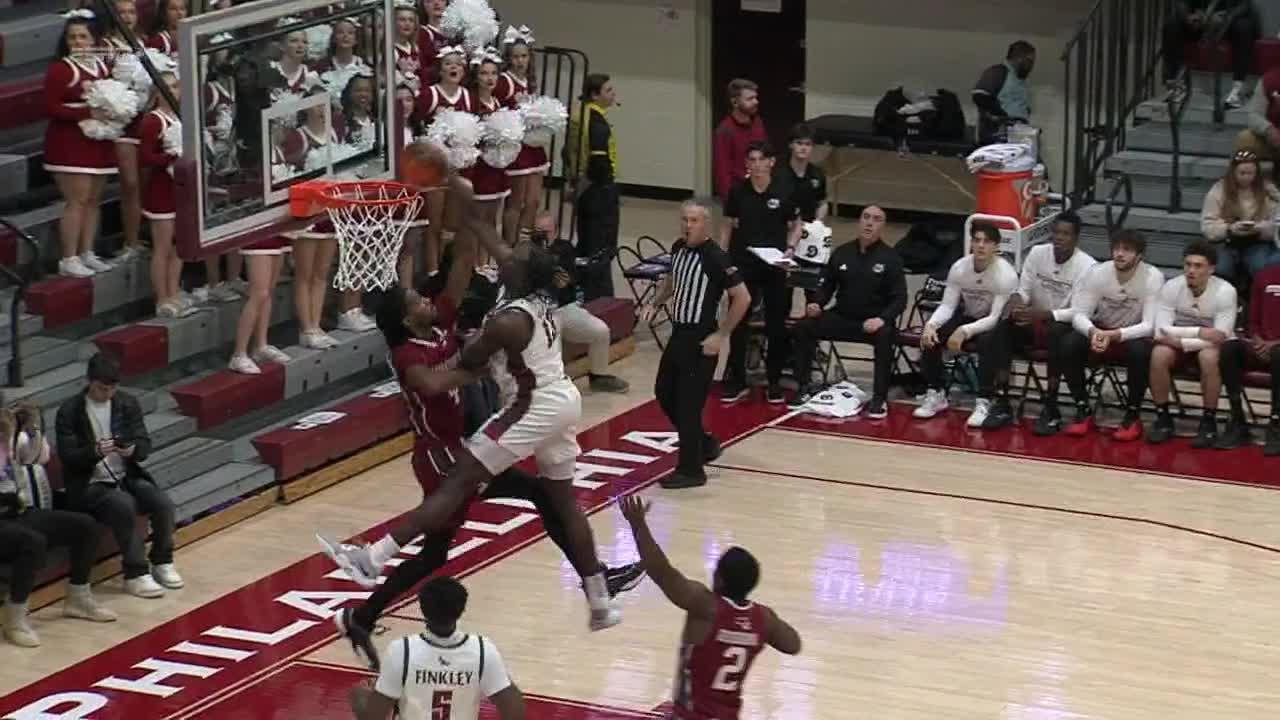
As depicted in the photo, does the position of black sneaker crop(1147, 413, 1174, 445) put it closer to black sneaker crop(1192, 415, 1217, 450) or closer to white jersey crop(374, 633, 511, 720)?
black sneaker crop(1192, 415, 1217, 450)

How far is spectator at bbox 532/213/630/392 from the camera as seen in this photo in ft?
48.1

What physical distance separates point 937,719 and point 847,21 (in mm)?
12124

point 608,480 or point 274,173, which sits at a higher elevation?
point 274,173

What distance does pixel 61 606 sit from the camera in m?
11.7

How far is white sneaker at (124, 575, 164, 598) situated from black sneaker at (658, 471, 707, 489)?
317cm

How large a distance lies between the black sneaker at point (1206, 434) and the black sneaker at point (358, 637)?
608 cm

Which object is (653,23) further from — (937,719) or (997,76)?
(937,719)

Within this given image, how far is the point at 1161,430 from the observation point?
14289 mm

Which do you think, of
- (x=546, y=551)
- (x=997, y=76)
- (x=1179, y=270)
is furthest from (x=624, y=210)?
(x=546, y=551)

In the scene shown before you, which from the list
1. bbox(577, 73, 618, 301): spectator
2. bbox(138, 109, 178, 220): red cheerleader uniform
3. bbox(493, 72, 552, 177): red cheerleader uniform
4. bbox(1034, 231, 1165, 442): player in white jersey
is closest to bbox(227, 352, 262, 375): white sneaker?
bbox(138, 109, 178, 220): red cheerleader uniform

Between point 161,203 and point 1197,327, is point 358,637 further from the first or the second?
point 1197,327

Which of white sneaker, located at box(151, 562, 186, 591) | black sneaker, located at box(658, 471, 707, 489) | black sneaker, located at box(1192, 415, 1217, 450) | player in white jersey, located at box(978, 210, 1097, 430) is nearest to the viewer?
white sneaker, located at box(151, 562, 186, 591)

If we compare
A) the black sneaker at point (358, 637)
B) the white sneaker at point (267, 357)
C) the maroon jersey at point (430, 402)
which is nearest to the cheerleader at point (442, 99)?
the white sneaker at point (267, 357)

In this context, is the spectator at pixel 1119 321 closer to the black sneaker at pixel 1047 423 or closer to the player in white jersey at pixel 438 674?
the black sneaker at pixel 1047 423
